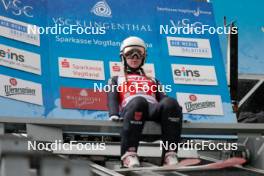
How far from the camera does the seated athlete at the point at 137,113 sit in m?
2.74

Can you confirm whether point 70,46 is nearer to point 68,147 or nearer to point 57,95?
point 57,95

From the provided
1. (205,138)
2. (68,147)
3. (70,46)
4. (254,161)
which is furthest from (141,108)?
(70,46)

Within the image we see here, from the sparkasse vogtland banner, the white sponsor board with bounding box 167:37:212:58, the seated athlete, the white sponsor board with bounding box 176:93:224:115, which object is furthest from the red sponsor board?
the seated athlete

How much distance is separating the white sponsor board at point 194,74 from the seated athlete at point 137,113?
1933mm

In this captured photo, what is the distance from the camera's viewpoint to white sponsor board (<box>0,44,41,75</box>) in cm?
477

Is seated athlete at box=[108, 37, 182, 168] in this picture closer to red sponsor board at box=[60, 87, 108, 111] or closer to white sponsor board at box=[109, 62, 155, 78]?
red sponsor board at box=[60, 87, 108, 111]

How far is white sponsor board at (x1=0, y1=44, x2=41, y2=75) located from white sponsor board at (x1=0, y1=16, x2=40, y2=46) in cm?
12

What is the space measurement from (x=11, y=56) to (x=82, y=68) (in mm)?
705

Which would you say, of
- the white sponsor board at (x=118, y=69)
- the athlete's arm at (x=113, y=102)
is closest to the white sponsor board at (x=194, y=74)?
the white sponsor board at (x=118, y=69)

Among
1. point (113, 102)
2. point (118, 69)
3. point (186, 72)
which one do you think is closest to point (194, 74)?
point (186, 72)

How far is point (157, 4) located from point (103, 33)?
0.73m

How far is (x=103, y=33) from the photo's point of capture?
210 inches

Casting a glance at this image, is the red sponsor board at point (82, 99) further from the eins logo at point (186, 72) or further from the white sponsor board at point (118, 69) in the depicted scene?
the eins logo at point (186, 72)

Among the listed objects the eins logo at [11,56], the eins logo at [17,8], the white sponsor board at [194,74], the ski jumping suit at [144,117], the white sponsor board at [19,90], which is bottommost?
the ski jumping suit at [144,117]
